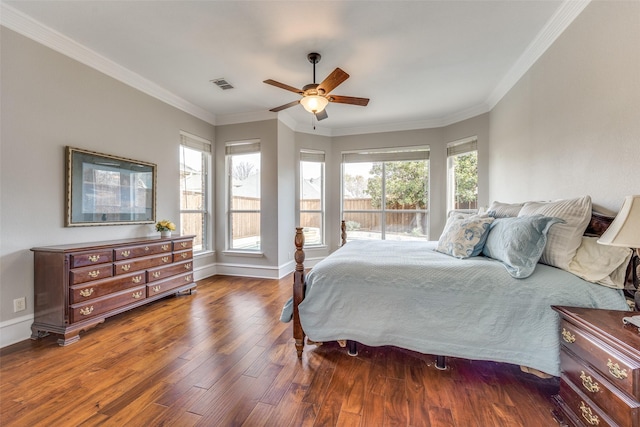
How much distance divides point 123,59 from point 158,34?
0.79m

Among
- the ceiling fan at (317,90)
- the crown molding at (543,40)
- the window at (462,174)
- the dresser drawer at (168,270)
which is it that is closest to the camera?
the crown molding at (543,40)

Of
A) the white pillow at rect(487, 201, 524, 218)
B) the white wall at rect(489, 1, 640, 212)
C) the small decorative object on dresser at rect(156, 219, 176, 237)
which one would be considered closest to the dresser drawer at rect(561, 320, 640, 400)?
the white wall at rect(489, 1, 640, 212)

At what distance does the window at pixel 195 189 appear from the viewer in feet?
13.4

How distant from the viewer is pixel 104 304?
2.52 meters

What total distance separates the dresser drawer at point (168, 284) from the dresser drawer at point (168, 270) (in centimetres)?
5

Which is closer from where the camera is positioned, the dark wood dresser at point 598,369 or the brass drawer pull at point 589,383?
the dark wood dresser at point 598,369

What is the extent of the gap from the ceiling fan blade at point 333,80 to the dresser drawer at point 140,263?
2640 millimetres

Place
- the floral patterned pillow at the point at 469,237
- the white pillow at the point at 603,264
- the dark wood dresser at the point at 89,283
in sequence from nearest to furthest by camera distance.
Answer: the white pillow at the point at 603,264 < the floral patterned pillow at the point at 469,237 < the dark wood dresser at the point at 89,283

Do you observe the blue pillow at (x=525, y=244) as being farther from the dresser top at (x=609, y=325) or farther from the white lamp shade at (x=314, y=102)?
the white lamp shade at (x=314, y=102)

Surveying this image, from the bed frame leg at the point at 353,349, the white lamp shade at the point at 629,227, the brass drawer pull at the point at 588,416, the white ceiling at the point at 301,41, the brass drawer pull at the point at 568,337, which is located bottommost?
the bed frame leg at the point at 353,349

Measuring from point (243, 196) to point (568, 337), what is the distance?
4.32m

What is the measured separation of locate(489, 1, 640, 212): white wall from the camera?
157cm

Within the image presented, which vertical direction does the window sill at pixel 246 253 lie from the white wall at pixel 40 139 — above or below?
below

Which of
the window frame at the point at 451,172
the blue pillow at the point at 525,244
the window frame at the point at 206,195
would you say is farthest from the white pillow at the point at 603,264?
the window frame at the point at 206,195
